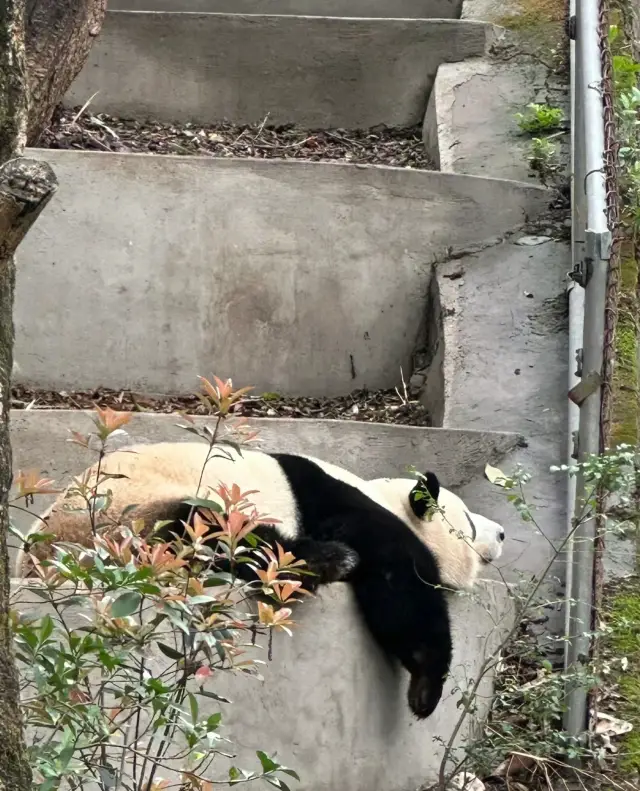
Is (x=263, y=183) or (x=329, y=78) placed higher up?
(x=329, y=78)

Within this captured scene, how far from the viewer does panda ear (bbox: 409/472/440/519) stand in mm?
4227

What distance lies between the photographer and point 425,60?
887 centimetres

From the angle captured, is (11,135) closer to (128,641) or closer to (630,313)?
(128,641)

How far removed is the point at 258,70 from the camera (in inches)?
359

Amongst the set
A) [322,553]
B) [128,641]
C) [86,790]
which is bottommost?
[86,790]

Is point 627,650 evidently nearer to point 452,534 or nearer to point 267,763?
point 452,534

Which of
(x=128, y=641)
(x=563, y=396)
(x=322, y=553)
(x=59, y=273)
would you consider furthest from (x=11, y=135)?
(x=59, y=273)

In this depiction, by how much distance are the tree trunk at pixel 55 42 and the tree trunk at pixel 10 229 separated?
3206 mm

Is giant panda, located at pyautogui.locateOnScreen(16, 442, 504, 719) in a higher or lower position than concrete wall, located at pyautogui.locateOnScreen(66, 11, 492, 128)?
lower

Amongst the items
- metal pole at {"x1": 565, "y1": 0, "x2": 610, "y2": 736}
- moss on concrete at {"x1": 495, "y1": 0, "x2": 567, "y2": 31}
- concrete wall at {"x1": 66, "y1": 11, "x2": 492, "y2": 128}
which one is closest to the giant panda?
metal pole at {"x1": 565, "y1": 0, "x2": 610, "y2": 736}

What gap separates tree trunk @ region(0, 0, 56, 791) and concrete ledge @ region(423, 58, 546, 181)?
571 centimetres

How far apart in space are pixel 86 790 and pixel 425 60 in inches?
277

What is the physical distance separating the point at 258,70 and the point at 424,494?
5.82 m

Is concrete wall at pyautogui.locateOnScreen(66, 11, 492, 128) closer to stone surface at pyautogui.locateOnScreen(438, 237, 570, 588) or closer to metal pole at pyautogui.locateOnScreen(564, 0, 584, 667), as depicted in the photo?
stone surface at pyautogui.locateOnScreen(438, 237, 570, 588)
